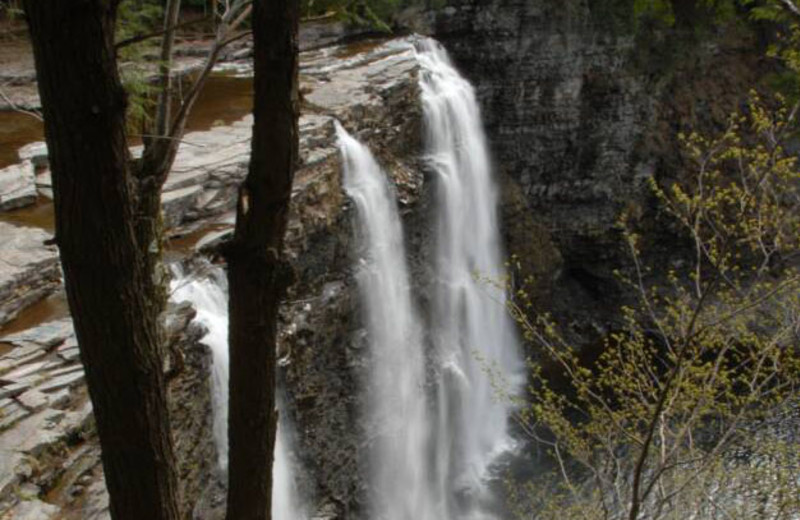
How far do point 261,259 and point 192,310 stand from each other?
5195 mm

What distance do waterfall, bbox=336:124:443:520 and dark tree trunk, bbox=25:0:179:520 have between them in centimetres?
866

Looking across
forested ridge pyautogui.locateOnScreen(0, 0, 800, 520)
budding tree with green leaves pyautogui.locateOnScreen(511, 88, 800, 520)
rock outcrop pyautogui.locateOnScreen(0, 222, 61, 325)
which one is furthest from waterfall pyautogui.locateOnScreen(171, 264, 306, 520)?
budding tree with green leaves pyautogui.locateOnScreen(511, 88, 800, 520)

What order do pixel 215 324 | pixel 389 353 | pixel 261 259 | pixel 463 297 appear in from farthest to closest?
pixel 463 297
pixel 389 353
pixel 215 324
pixel 261 259

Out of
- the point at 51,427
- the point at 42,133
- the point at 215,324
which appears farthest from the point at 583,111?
the point at 51,427

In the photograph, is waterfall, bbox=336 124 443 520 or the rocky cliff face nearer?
waterfall, bbox=336 124 443 520

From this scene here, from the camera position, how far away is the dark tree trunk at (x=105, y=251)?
1910 mm

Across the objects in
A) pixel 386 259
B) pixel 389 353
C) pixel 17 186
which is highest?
pixel 17 186

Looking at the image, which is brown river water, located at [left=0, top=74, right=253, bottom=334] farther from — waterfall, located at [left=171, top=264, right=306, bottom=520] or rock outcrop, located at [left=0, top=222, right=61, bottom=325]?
waterfall, located at [left=171, top=264, right=306, bottom=520]

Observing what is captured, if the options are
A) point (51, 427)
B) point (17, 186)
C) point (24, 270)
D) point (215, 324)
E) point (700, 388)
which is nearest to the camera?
point (51, 427)

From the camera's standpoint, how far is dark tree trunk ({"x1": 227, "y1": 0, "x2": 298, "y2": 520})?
223 cm

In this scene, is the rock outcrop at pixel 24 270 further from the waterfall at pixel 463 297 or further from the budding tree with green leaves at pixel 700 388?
the waterfall at pixel 463 297

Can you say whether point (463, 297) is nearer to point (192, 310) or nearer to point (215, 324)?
point (215, 324)

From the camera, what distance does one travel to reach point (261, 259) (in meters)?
2.36

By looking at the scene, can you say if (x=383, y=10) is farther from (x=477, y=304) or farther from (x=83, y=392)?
(x=83, y=392)
